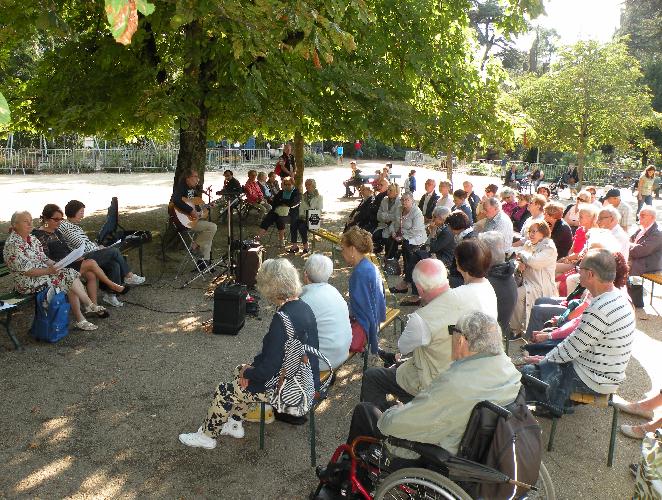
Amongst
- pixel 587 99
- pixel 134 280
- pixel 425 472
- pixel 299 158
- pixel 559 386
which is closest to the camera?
pixel 425 472

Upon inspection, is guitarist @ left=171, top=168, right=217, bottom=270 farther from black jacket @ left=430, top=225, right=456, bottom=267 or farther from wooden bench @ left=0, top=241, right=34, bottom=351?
black jacket @ left=430, top=225, right=456, bottom=267

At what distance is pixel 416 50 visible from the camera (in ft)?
33.4

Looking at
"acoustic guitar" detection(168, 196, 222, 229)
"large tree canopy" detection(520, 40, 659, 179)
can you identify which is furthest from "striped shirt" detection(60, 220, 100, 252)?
"large tree canopy" detection(520, 40, 659, 179)

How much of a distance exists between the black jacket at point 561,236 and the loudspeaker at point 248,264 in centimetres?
403

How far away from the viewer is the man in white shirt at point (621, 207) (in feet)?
27.8

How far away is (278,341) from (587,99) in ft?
72.1

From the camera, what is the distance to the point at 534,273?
6363mm

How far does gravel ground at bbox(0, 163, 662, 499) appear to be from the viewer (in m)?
3.92

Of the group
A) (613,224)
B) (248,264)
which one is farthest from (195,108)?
(613,224)

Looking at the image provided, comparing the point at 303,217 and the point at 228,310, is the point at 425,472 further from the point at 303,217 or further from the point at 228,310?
the point at 303,217

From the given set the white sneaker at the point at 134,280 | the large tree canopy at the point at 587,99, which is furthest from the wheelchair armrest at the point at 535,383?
the large tree canopy at the point at 587,99

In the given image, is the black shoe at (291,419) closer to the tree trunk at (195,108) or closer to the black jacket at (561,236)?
the black jacket at (561,236)

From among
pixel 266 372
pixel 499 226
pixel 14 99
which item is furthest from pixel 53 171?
pixel 266 372

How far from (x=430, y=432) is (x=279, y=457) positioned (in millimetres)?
1654
